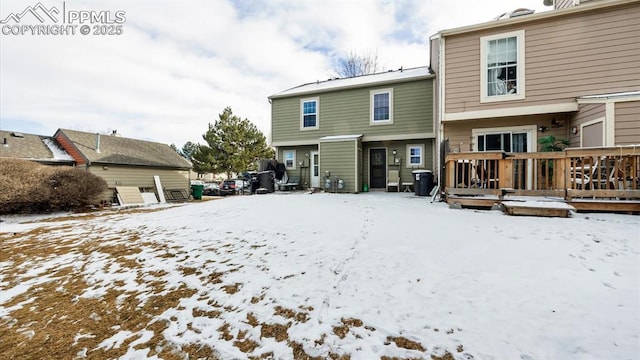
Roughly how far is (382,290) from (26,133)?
22466mm

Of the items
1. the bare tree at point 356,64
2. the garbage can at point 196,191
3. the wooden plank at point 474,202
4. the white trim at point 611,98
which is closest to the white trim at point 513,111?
the white trim at point 611,98

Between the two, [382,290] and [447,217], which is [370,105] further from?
[382,290]

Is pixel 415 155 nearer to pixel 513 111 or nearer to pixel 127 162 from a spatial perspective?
pixel 513 111

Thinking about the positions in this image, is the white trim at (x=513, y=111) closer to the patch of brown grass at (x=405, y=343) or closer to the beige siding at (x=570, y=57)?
the beige siding at (x=570, y=57)

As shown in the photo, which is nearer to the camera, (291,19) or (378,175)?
(291,19)

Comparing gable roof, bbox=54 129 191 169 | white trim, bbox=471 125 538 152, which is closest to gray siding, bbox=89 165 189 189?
gable roof, bbox=54 129 191 169

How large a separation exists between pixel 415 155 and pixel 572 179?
21.6 feet

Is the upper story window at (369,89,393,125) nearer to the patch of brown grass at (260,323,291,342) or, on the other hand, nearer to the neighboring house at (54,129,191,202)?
the patch of brown grass at (260,323,291,342)

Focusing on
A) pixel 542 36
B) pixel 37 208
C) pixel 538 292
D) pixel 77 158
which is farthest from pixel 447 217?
pixel 77 158

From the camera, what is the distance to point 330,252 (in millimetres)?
3578

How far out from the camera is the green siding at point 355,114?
11.0 metres

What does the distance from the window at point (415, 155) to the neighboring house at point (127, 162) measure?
1506 cm

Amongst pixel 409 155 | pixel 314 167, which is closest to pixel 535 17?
pixel 409 155

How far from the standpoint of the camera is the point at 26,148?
1412cm
